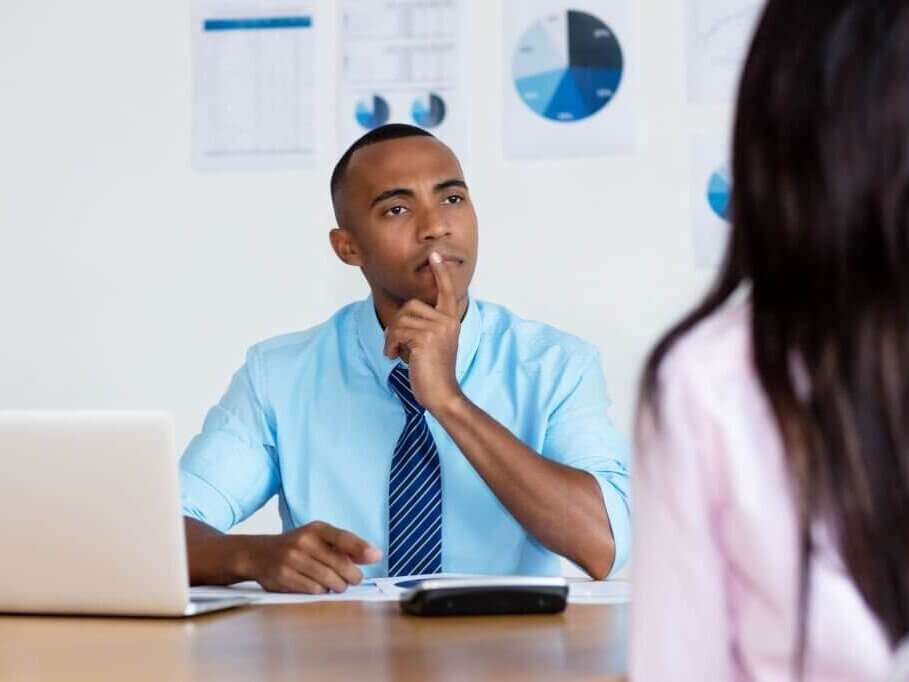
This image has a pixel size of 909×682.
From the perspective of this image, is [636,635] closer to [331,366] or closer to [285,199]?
[331,366]

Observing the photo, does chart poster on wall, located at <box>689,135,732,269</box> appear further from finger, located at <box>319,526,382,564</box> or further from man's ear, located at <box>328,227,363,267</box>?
finger, located at <box>319,526,382,564</box>

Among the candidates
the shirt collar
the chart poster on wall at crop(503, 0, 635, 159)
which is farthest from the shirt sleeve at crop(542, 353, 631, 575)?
the chart poster on wall at crop(503, 0, 635, 159)

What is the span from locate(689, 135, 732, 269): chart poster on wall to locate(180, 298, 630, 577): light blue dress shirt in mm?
579

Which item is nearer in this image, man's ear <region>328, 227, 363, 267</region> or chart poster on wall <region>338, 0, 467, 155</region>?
man's ear <region>328, 227, 363, 267</region>

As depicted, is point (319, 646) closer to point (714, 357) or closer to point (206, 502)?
point (714, 357)

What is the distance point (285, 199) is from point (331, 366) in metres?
0.72

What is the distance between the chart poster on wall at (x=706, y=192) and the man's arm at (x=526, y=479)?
93 centimetres

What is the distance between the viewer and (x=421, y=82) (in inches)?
124

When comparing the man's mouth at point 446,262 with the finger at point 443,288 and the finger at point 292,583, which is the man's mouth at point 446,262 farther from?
the finger at point 292,583

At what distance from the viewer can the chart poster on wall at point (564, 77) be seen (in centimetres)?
307

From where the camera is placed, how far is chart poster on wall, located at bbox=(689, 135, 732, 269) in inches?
119

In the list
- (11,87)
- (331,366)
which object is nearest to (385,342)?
(331,366)

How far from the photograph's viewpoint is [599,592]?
6.17ft

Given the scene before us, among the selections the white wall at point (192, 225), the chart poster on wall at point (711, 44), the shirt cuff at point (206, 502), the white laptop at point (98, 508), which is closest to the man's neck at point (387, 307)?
the shirt cuff at point (206, 502)
